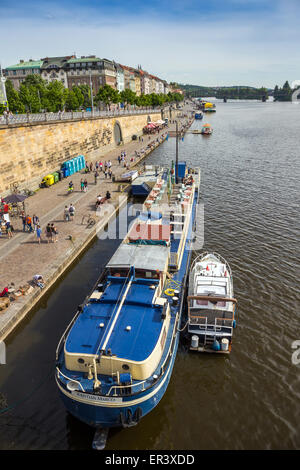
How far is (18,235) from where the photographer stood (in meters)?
27.8

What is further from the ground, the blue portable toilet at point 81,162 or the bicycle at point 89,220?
the blue portable toilet at point 81,162

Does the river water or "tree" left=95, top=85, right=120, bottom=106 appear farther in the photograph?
"tree" left=95, top=85, right=120, bottom=106

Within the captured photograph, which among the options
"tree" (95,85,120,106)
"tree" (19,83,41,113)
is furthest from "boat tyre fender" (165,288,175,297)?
"tree" (95,85,120,106)

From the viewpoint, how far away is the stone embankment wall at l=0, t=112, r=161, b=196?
118 feet

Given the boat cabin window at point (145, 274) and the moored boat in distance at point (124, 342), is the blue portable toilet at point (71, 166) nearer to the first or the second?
the moored boat in distance at point (124, 342)

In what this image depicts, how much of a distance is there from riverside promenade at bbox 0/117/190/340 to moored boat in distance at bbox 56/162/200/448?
5.32 m

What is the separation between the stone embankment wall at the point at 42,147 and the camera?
3594cm

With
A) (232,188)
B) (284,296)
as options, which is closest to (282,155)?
(232,188)

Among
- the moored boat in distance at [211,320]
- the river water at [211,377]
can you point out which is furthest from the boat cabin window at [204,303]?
the river water at [211,377]

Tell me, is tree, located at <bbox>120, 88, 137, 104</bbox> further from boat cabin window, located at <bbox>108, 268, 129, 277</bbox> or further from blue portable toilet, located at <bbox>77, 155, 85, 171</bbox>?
boat cabin window, located at <bbox>108, 268, 129, 277</bbox>

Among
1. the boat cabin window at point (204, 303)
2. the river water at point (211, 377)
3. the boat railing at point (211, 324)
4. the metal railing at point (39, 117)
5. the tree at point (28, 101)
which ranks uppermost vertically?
the tree at point (28, 101)

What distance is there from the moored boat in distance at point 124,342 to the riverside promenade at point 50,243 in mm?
5324

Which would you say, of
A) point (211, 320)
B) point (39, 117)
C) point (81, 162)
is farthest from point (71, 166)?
point (211, 320)

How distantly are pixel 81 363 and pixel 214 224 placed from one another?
2379cm
